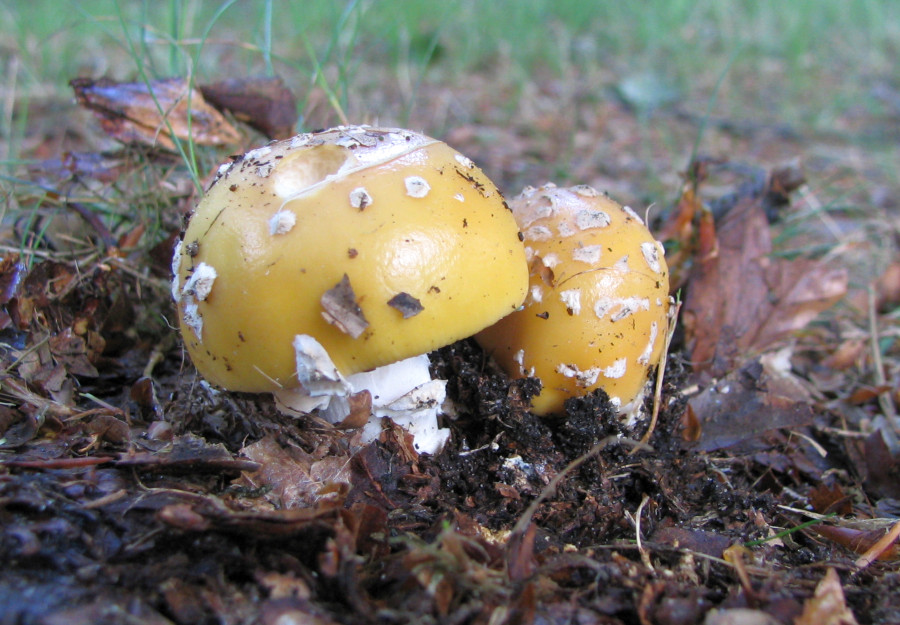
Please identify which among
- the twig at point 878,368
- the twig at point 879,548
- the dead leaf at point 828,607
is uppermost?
the dead leaf at point 828,607

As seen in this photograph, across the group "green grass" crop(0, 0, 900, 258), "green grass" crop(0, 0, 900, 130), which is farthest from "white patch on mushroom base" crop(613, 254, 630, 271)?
"green grass" crop(0, 0, 900, 130)

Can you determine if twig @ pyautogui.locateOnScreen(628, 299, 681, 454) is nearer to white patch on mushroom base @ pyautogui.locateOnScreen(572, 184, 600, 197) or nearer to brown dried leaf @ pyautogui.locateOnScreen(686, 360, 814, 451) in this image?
brown dried leaf @ pyautogui.locateOnScreen(686, 360, 814, 451)

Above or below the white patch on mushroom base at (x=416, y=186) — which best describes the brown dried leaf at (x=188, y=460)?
below

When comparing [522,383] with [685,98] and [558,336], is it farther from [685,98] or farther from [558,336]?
[685,98]

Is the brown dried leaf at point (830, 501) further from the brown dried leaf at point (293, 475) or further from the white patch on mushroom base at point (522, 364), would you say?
the brown dried leaf at point (293, 475)

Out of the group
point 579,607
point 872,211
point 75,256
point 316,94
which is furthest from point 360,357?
point 872,211

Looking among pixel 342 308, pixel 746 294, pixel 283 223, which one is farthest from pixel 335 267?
pixel 746 294

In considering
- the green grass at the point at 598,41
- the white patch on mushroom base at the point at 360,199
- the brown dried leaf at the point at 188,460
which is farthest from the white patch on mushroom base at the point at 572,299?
the green grass at the point at 598,41

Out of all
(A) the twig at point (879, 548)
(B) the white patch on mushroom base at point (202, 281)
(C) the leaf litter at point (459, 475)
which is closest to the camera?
(C) the leaf litter at point (459, 475)
